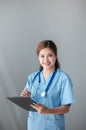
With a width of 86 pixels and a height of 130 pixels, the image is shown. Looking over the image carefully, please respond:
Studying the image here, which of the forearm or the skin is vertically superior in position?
the skin

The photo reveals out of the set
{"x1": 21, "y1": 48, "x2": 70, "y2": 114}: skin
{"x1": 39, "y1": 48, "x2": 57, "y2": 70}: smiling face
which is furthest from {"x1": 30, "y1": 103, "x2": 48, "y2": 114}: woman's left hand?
{"x1": 39, "y1": 48, "x2": 57, "y2": 70}: smiling face

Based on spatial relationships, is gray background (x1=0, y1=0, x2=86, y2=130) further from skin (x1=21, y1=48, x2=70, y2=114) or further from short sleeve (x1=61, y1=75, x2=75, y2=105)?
short sleeve (x1=61, y1=75, x2=75, y2=105)

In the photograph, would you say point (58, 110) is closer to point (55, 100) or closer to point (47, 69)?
point (55, 100)

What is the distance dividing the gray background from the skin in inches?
30.6

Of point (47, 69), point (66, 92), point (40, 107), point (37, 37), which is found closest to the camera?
point (40, 107)

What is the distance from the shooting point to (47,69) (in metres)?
1.77

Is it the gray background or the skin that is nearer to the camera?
the skin

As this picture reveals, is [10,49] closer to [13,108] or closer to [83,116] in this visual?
[13,108]

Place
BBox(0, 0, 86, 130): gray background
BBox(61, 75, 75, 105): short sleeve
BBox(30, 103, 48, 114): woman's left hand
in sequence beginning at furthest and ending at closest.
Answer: BBox(0, 0, 86, 130): gray background → BBox(61, 75, 75, 105): short sleeve → BBox(30, 103, 48, 114): woman's left hand

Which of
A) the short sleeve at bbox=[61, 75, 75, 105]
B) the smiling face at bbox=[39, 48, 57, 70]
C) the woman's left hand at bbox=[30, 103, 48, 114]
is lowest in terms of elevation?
the woman's left hand at bbox=[30, 103, 48, 114]

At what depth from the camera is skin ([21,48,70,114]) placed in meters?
1.52

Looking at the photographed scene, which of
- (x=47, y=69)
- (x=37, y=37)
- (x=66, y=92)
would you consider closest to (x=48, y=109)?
(x=66, y=92)

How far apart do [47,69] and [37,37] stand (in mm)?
831

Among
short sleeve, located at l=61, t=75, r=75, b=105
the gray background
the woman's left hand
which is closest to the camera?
the woman's left hand
